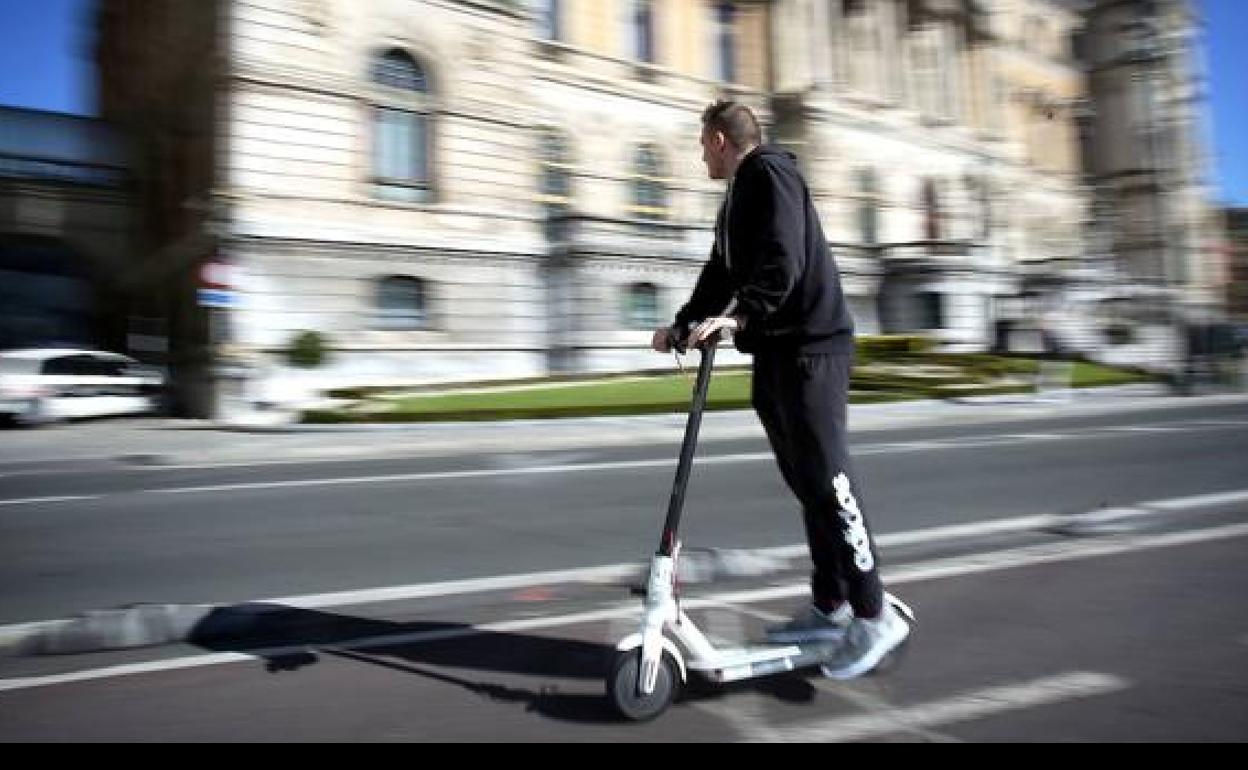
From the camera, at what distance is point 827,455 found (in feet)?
11.5

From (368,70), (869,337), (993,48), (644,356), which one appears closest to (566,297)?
(644,356)

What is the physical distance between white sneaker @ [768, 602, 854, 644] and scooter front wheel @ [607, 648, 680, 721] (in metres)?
0.61

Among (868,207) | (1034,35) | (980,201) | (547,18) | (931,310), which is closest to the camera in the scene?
(547,18)

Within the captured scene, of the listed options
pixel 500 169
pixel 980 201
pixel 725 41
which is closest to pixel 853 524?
pixel 500 169

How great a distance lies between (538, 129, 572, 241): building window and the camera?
31906 millimetres

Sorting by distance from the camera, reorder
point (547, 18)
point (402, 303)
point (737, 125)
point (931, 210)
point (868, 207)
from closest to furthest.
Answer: point (737, 125) → point (402, 303) → point (547, 18) → point (868, 207) → point (931, 210)

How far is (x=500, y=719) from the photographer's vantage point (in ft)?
10.5

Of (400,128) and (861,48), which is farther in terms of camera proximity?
(861,48)

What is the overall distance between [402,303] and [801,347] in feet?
71.3

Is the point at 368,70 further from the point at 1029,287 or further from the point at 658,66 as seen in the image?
the point at 1029,287

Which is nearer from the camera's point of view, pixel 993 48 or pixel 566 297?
pixel 566 297

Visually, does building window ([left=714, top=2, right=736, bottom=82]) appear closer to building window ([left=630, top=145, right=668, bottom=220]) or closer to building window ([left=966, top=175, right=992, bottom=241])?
building window ([left=630, top=145, right=668, bottom=220])

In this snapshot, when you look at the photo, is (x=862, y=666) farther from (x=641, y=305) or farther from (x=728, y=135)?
(x=641, y=305)
